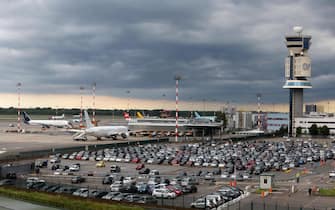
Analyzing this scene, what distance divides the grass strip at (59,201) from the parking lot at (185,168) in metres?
3.76

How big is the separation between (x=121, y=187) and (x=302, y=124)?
133m

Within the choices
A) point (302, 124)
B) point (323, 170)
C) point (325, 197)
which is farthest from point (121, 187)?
point (302, 124)

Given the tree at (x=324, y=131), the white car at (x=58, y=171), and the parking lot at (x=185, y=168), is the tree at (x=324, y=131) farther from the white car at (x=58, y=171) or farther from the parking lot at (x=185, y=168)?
the white car at (x=58, y=171)

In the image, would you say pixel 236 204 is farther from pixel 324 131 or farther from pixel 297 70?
pixel 297 70

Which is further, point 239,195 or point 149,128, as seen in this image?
point 149,128

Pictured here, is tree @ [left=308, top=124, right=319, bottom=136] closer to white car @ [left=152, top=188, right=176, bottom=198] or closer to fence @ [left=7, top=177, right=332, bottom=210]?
fence @ [left=7, top=177, right=332, bottom=210]

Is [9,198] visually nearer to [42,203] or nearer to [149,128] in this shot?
[42,203]

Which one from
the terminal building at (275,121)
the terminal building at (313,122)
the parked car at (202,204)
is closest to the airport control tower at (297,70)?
the terminal building at (313,122)

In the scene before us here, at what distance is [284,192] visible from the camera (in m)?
44.2

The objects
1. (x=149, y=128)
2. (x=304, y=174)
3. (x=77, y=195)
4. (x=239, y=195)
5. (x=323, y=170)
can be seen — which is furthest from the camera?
(x=149, y=128)

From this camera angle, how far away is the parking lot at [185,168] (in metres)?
47.8

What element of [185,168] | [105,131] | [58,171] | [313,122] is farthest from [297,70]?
[58,171]

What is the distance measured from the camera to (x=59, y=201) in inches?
1391

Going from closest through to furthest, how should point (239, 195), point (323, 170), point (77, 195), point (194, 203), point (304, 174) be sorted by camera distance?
point (194, 203), point (77, 195), point (239, 195), point (304, 174), point (323, 170)
